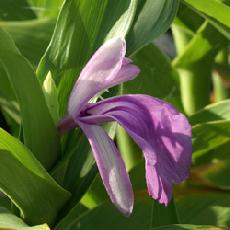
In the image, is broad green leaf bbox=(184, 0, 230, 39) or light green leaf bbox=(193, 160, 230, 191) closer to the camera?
broad green leaf bbox=(184, 0, 230, 39)

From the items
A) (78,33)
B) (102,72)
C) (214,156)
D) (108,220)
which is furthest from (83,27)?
(214,156)

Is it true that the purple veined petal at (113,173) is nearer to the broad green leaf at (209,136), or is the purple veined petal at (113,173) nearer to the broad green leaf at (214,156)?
the broad green leaf at (209,136)

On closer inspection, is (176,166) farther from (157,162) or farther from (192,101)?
(192,101)

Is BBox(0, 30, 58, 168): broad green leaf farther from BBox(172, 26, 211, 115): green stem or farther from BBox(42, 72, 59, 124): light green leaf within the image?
BBox(172, 26, 211, 115): green stem

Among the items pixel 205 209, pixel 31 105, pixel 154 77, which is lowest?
pixel 205 209

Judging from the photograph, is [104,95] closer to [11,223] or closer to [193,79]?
[11,223]

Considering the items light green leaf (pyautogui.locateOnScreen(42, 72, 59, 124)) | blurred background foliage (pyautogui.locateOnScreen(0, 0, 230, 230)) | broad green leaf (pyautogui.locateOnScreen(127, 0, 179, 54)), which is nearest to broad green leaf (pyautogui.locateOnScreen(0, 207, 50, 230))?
blurred background foliage (pyautogui.locateOnScreen(0, 0, 230, 230))
